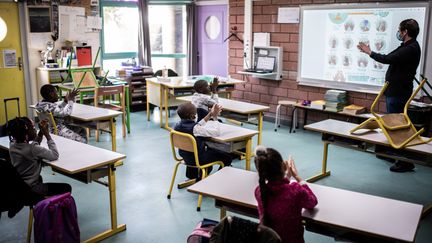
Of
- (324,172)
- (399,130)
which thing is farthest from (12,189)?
(324,172)

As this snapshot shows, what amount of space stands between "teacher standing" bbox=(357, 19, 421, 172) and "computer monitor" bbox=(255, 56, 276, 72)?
247 centimetres

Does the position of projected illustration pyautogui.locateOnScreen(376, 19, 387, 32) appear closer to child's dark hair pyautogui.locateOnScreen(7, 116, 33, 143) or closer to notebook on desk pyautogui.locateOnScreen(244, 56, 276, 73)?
notebook on desk pyautogui.locateOnScreen(244, 56, 276, 73)

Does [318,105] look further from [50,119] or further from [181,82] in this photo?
[50,119]

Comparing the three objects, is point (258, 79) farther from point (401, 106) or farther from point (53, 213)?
point (53, 213)

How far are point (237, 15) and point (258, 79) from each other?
1.16 meters

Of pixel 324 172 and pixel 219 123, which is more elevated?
pixel 219 123

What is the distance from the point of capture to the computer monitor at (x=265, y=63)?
23.6 ft

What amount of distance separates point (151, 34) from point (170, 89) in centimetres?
270

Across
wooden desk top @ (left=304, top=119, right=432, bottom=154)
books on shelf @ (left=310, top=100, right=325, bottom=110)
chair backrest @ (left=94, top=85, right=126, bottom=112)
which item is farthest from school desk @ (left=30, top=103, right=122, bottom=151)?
books on shelf @ (left=310, top=100, right=325, bottom=110)

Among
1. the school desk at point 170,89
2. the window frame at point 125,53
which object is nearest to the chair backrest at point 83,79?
the school desk at point 170,89

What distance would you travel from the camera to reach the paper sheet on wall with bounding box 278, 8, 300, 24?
6.80 meters

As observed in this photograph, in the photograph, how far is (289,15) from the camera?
6.89 metres

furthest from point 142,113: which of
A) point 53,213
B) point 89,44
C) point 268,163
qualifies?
point 268,163

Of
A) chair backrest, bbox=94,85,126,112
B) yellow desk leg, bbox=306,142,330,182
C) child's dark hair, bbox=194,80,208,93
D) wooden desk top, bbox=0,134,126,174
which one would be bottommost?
yellow desk leg, bbox=306,142,330,182
